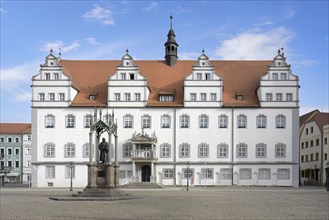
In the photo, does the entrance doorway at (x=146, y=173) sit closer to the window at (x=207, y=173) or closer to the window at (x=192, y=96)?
the window at (x=207, y=173)

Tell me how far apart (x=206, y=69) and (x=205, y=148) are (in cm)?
884

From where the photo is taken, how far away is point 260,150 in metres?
57.9

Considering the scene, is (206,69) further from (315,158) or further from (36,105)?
(315,158)

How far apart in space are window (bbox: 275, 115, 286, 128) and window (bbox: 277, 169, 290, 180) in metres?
4.89

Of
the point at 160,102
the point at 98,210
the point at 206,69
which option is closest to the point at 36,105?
the point at 160,102

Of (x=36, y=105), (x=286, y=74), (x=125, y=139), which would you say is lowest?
(x=125, y=139)

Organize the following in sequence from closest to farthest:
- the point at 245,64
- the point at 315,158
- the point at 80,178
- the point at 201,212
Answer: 1. the point at 201,212
2. the point at 80,178
3. the point at 245,64
4. the point at 315,158

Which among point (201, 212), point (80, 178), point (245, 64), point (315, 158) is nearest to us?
point (201, 212)

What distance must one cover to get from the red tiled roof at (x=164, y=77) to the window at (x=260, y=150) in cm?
467

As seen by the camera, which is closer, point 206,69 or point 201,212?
point 201,212

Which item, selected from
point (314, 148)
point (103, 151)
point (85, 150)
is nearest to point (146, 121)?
point (85, 150)

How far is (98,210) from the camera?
867 inches

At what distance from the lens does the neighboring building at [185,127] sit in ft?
189

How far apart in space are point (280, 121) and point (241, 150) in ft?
17.7
